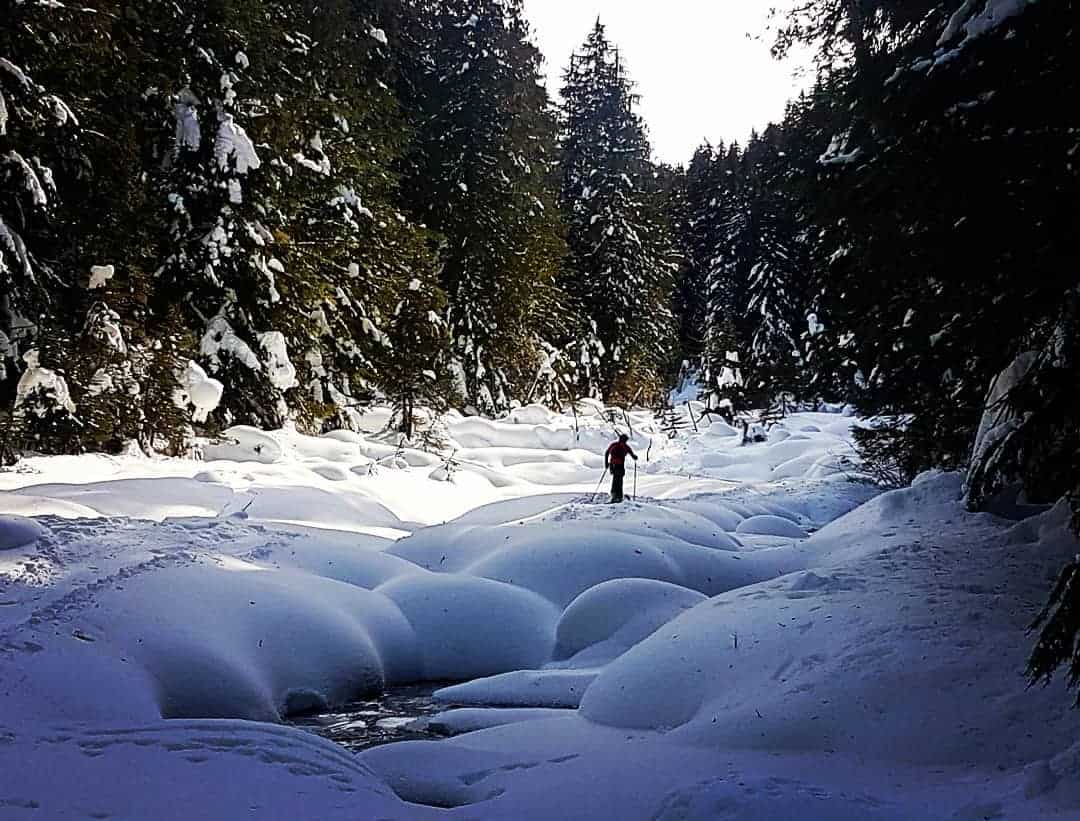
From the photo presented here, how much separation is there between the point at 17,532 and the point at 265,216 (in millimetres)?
8809

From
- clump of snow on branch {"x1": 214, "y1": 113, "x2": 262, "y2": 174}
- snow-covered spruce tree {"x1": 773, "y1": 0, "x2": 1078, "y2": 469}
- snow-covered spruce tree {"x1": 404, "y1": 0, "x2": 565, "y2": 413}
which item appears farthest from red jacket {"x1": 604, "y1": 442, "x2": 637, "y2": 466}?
snow-covered spruce tree {"x1": 404, "y1": 0, "x2": 565, "y2": 413}

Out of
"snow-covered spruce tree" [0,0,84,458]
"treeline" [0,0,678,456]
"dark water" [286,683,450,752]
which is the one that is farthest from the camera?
"treeline" [0,0,678,456]

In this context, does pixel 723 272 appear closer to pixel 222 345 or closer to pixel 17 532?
pixel 222 345

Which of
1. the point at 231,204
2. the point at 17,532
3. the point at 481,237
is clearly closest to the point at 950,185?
the point at 17,532

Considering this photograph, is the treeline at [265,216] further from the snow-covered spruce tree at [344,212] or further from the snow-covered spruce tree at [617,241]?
the snow-covered spruce tree at [617,241]

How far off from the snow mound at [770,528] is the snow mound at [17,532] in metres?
9.67

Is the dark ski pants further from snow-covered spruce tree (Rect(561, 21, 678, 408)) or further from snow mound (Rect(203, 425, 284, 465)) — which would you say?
snow-covered spruce tree (Rect(561, 21, 678, 408))

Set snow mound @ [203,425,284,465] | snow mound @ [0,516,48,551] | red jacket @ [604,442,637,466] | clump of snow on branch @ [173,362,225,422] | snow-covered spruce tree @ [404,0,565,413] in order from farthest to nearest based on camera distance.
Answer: snow-covered spruce tree @ [404,0,565,413] → snow mound @ [203,425,284,465] → red jacket @ [604,442,637,466] → clump of snow on branch @ [173,362,225,422] → snow mound @ [0,516,48,551]

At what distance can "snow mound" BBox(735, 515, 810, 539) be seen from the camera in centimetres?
1383

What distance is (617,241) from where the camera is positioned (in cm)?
3206

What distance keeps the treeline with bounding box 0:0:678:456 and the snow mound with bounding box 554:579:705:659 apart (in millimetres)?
7851

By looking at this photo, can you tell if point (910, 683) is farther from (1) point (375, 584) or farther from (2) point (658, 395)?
(2) point (658, 395)

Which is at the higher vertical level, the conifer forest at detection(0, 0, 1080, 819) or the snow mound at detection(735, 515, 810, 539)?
the conifer forest at detection(0, 0, 1080, 819)

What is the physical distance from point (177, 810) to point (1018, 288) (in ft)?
18.5
